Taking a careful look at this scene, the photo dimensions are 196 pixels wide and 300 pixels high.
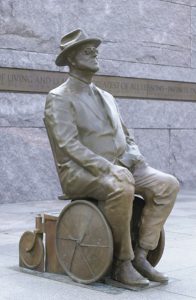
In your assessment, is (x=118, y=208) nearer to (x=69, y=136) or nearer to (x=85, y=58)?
(x=69, y=136)

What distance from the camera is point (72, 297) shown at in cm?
479

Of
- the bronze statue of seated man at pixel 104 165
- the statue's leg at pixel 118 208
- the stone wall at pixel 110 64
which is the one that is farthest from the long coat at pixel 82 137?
the stone wall at pixel 110 64

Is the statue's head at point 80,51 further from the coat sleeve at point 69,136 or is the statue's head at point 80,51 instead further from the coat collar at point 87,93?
the coat sleeve at point 69,136

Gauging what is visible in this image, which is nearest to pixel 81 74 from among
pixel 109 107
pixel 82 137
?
pixel 109 107

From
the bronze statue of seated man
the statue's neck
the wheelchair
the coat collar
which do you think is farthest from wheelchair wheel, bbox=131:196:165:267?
the statue's neck

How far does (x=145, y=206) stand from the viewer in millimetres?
5293

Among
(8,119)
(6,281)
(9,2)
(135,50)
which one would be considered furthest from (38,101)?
(6,281)

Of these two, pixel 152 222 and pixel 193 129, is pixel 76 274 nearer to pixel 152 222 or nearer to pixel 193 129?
pixel 152 222

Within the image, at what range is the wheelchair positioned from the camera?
16.4ft

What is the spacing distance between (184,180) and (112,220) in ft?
27.3

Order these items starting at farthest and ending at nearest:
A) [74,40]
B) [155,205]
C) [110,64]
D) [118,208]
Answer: [110,64] < [74,40] < [155,205] < [118,208]

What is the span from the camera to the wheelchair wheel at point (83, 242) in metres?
4.98

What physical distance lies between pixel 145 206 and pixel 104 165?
1.66 feet

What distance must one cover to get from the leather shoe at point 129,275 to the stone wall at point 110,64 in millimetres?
5581
